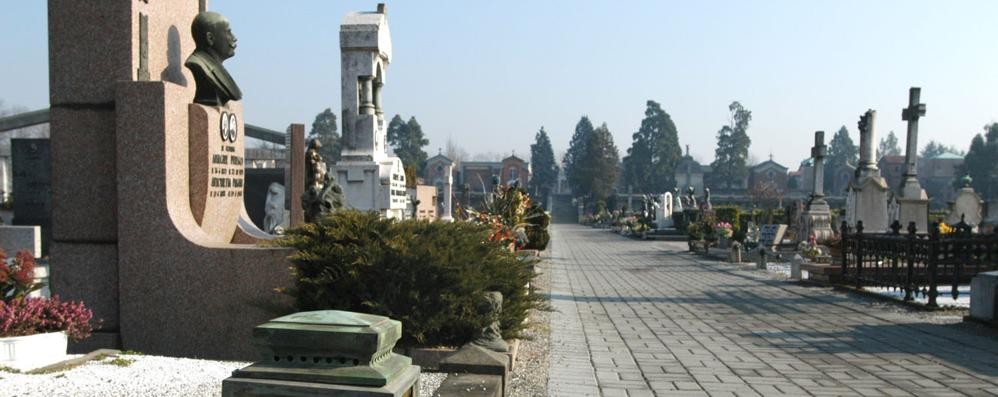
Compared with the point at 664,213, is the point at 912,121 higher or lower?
higher

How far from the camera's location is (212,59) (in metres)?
8.60

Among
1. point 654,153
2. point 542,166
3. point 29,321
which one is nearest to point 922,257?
point 29,321

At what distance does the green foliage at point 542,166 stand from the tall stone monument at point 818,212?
8888 centimetres

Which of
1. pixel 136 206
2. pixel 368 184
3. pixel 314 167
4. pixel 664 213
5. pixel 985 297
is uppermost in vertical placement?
pixel 314 167

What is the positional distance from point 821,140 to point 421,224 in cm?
2311

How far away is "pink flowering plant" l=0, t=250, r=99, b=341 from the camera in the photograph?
5.78 m

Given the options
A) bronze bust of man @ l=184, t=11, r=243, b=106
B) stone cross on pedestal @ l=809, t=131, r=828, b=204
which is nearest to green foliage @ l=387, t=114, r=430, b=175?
stone cross on pedestal @ l=809, t=131, r=828, b=204

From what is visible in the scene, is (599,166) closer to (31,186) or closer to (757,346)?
(31,186)

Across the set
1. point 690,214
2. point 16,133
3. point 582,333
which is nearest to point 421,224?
point 582,333

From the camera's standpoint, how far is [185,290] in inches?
276

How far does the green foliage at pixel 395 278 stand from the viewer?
6.32m

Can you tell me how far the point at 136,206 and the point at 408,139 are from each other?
95.7m

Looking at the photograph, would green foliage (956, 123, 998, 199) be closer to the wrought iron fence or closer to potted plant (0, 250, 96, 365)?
the wrought iron fence

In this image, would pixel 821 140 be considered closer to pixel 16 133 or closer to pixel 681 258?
pixel 681 258
